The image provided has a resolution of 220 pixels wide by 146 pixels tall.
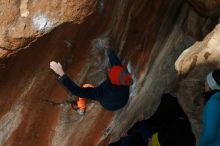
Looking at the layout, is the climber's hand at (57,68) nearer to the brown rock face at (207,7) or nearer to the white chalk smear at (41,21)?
the white chalk smear at (41,21)

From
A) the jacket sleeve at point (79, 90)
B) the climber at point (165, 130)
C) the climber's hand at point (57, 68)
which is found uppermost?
the climber's hand at point (57, 68)

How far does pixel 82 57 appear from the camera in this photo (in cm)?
483

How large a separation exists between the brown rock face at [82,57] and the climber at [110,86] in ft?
0.41

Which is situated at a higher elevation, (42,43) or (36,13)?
(36,13)

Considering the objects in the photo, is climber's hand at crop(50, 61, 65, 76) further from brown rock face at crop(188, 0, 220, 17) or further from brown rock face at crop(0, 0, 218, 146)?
brown rock face at crop(188, 0, 220, 17)

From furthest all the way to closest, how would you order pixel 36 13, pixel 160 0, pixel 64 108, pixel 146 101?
1. pixel 146 101
2. pixel 160 0
3. pixel 64 108
4. pixel 36 13

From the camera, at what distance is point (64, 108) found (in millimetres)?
5055

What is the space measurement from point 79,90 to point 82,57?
37 cm

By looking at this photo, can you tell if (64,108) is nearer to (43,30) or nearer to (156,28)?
(43,30)

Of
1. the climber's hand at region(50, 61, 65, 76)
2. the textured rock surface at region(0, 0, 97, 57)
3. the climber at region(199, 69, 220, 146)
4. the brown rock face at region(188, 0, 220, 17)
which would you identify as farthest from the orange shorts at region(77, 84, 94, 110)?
the brown rock face at region(188, 0, 220, 17)

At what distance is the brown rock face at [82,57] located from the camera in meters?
4.10

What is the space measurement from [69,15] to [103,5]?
0.43 metres

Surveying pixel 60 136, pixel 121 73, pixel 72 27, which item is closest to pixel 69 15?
pixel 72 27

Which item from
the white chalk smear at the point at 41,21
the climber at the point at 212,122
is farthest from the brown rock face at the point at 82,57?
the climber at the point at 212,122
